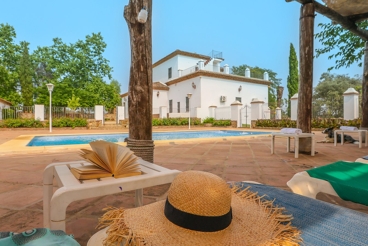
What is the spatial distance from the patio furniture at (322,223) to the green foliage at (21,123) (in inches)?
583

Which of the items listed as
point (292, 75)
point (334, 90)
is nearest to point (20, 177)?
point (292, 75)

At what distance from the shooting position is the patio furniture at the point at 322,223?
0.77m

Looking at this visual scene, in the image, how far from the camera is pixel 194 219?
622mm

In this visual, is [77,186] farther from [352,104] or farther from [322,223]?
[352,104]

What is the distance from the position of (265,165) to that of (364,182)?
5.53 feet

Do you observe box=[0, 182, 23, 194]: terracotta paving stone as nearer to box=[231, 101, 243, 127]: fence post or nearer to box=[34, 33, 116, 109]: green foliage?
box=[231, 101, 243, 127]: fence post

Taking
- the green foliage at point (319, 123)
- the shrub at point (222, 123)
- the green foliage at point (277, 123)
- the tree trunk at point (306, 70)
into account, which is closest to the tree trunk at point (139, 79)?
the tree trunk at point (306, 70)

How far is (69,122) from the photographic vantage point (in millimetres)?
13734

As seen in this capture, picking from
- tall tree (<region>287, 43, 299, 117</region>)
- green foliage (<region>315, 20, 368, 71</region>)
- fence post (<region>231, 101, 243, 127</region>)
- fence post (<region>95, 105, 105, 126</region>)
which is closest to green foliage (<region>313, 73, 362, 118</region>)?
tall tree (<region>287, 43, 299, 117</region>)

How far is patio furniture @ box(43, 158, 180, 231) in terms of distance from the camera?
28.9 inches

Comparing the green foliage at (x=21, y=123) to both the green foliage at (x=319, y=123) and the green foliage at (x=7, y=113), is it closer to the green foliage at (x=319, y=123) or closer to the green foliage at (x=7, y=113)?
the green foliage at (x=7, y=113)

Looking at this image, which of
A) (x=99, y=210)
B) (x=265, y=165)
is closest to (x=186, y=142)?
(x=265, y=165)

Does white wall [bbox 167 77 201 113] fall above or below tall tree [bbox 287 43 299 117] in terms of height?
below

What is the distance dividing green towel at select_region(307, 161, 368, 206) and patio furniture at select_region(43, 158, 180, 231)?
3.79ft
